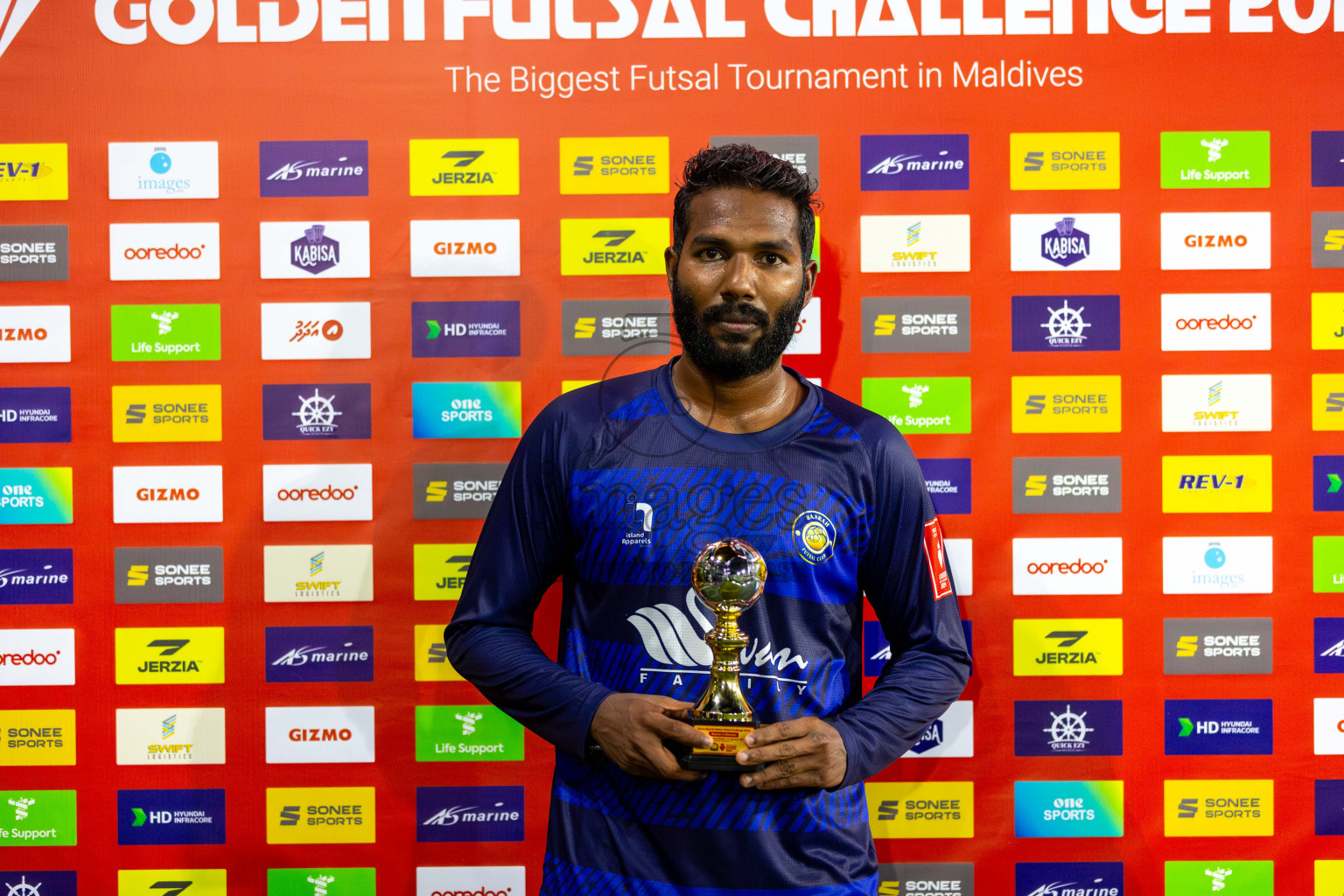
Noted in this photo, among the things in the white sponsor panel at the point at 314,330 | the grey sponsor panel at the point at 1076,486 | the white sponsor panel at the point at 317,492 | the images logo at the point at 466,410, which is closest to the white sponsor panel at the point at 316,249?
the white sponsor panel at the point at 314,330

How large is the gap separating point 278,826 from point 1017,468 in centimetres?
190

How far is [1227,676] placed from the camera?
84.1 inches

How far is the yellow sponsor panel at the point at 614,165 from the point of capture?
2.13m

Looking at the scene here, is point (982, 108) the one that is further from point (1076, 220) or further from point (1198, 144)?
point (1198, 144)

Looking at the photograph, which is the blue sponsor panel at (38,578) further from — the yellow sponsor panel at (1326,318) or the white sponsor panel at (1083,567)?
the yellow sponsor panel at (1326,318)

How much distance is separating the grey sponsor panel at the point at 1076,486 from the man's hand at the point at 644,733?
1139 millimetres

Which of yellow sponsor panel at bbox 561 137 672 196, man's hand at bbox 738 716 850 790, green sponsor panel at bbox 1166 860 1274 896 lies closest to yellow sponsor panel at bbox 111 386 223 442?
yellow sponsor panel at bbox 561 137 672 196

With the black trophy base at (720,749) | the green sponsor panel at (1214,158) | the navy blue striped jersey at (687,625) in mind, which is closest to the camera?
the black trophy base at (720,749)

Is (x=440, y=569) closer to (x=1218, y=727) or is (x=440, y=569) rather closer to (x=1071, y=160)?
(x=1071, y=160)

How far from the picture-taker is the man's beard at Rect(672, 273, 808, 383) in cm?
146

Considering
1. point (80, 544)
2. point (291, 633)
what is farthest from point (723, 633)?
point (80, 544)

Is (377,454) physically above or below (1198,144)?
below

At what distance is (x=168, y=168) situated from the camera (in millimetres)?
2121

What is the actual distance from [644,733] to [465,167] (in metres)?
1.38
